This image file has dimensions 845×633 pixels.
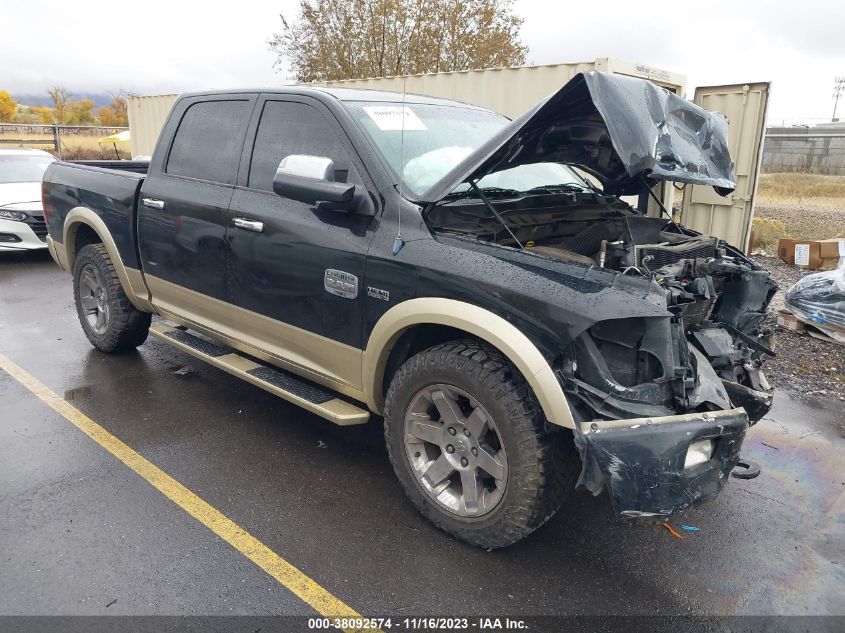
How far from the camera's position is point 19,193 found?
9.42m

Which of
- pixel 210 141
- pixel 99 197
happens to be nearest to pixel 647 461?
pixel 210 141

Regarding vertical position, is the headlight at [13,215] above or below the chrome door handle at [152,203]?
below

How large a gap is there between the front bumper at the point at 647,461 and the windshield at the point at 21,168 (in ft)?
33.4

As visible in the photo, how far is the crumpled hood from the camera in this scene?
9211 mm

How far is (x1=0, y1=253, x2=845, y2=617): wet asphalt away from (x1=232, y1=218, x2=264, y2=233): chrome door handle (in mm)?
1307

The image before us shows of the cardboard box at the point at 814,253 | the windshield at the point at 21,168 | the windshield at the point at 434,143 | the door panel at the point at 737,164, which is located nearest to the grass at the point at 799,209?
the cardboard box at the point at 814,253

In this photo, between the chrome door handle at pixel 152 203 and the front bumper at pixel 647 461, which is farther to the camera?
the chrome door handle at pixel 152 203

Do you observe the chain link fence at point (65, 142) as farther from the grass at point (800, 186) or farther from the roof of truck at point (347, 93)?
the grass at point (800, 186)

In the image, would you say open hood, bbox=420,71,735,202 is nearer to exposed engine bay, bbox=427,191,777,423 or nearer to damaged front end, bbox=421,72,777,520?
damaged front end, bbox=421,72,777,520

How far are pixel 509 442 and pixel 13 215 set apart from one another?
8768 mm

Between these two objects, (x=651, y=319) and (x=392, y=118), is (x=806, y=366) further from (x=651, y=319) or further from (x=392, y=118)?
(x=392, y=118)

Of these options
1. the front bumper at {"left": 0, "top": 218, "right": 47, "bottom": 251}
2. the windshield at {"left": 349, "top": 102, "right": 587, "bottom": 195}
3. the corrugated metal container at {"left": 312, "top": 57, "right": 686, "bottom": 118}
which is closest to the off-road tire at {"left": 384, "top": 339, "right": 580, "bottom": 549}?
the windshield at {"left": 349, "top": 102, "right": 587, "bottom": 195}

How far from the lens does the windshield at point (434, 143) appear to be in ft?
11.5

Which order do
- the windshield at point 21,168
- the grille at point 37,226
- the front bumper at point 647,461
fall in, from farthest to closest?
the windshield at point 21,168 < the grille at point 37,226 < the front bumper at point 647,461
